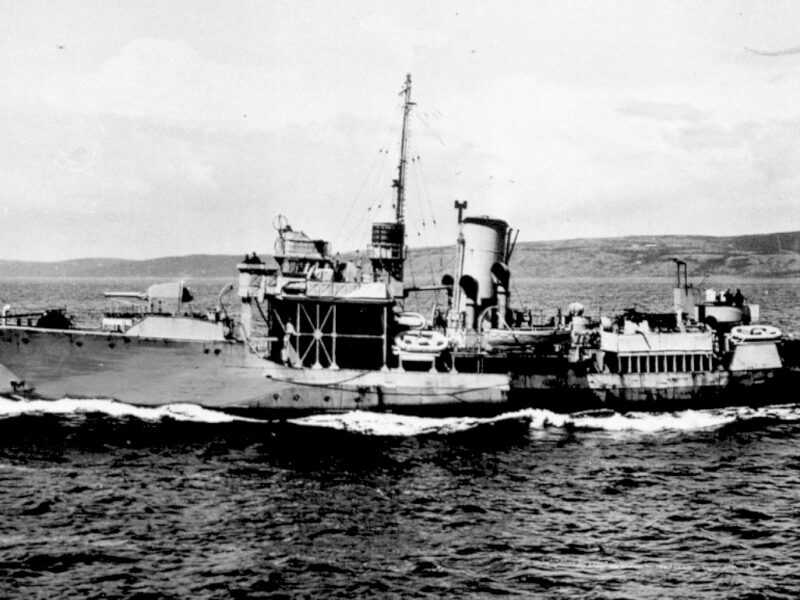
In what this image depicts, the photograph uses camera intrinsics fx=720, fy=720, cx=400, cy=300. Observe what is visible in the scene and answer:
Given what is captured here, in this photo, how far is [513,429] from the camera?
2706cm

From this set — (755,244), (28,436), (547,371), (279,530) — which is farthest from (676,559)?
(755,244)

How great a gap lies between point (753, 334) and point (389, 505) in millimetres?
19816

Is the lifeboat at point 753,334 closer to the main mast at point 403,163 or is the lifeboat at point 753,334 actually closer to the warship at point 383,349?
the warship at point 383,349

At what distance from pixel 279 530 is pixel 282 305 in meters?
13.0

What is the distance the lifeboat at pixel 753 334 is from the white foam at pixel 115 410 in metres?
20.8

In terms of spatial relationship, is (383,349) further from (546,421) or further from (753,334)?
(753,334)

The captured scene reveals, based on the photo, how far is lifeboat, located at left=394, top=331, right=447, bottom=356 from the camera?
92.0 feet

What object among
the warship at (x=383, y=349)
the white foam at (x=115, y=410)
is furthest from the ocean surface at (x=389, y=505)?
the warship at (x=383, y=349)

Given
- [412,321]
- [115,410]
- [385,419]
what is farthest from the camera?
[412,321]

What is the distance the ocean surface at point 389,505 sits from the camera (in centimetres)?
1460

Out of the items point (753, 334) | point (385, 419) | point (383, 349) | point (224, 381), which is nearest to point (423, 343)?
point (383, 349)

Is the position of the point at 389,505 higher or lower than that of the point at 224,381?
lower

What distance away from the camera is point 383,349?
2858 centimetres

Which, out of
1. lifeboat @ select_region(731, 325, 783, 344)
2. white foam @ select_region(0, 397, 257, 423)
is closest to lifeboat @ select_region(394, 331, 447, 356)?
white foam @ select_region(0, 397, 257, 423)
